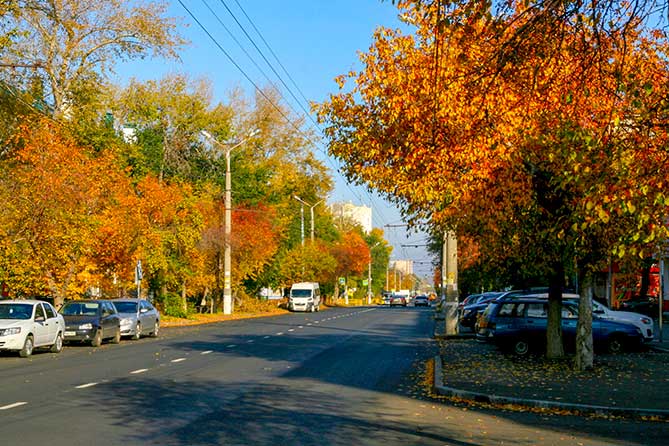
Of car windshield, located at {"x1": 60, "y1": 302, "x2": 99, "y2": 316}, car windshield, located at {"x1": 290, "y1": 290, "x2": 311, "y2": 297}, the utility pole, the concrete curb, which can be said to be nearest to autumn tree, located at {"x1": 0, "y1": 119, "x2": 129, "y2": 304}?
car windshield, located at {"x1": 60, "y1": 302, "x2": 99, "y2": 316}

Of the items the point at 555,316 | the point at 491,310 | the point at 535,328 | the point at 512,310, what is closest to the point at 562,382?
the point at 555,316

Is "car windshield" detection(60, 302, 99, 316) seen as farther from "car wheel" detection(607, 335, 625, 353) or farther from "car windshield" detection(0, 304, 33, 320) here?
"car wheel" detection(607, 335, 625, 353)

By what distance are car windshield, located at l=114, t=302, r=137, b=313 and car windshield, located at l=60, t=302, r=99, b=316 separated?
3.49 metres

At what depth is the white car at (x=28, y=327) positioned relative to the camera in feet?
80.3

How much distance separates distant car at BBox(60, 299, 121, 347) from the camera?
29891 mm

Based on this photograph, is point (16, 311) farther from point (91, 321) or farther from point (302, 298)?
point (302, 298)

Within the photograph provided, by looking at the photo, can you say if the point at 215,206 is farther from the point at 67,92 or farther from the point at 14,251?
the point at 14,251

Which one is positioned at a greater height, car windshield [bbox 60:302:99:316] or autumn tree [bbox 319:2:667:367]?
autumn tree [bbox 319:2:667:367]

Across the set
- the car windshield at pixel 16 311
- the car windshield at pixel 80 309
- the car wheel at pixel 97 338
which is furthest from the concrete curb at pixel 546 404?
the car windshield at pixel 80 309

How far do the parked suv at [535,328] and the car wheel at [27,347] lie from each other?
12.6 m

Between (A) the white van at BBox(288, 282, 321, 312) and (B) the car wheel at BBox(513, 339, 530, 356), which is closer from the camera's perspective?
(B) the car wheel at BBox(513, 339, 530, 356)

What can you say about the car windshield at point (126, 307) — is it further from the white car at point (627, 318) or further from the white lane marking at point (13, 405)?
the white lane marking at point (13, 405)

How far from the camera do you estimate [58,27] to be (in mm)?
A: 44219

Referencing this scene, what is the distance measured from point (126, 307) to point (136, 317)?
1020 mm
